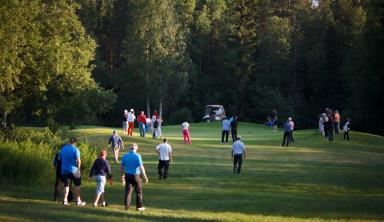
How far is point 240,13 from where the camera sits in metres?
92.8

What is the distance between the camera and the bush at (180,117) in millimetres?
81875

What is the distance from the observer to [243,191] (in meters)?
25.5

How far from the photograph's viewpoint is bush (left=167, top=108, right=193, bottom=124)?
81875mm

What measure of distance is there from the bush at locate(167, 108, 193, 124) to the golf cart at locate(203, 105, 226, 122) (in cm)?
246

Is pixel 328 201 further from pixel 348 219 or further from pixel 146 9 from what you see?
pixel 146 9

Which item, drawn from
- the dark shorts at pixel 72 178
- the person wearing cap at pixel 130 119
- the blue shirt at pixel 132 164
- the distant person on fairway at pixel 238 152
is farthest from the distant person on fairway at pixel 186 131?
the blue shirt at pixel 132 164

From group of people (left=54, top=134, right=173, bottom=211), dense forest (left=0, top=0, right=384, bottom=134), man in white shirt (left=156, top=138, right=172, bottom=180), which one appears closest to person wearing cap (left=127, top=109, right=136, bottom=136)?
man in white shirt (left=156, top=138, right=172, bottom=180)

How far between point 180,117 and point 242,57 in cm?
1452

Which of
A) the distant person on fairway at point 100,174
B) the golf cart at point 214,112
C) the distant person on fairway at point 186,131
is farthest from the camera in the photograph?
the golf cart at point 214,112

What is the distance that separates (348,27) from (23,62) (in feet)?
194

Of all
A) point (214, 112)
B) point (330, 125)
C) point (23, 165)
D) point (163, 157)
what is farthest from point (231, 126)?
point (214, 112)

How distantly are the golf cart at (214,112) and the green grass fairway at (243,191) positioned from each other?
41385 millimetres

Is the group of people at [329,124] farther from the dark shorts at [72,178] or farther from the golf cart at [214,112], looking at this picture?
the golf cart at [214,112]

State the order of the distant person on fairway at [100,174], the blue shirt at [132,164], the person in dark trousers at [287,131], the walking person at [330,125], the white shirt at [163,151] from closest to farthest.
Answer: the blue shirt at [132,164], the distant person on fairway at [100,174], the white shirt at [163,151], the person in dark trousers at [287,131], the walking person at [330,125]
